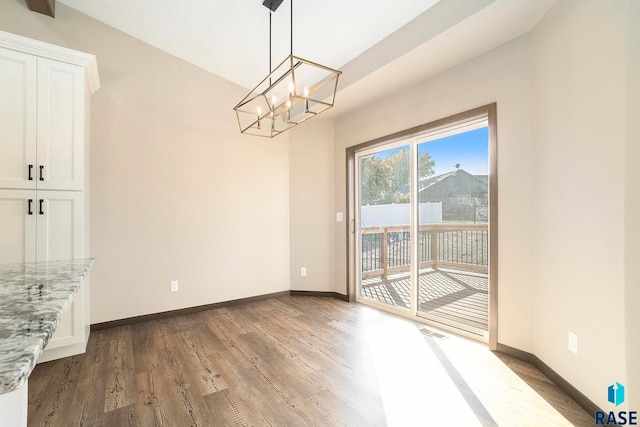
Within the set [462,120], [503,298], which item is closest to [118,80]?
[462,120]

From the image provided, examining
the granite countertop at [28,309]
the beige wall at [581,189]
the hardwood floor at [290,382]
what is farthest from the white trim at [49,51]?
the beige wall at [581,189]

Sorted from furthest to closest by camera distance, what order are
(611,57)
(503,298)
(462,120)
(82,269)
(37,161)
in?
(462,120) → (503,298) → (37,161) → (611,57) → (82,269)

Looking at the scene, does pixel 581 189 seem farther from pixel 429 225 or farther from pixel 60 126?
pixel 60 126

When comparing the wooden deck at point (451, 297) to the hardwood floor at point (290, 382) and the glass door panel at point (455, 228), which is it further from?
the hardwood floor at point (290, 382)

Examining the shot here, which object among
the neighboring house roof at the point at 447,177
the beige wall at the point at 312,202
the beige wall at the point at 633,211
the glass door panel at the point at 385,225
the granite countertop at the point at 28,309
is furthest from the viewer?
the beige wall at the point at 312,202

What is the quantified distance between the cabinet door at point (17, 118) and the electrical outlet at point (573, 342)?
13.2 feet

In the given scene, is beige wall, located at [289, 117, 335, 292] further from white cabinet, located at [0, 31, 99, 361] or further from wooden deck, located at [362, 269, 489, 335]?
white cabinet, located at [0, 31, 99, 361]

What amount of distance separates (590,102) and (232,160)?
3.44 metres

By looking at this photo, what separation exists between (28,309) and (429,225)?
3.05 metres

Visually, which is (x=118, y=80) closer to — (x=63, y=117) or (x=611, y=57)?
(x=63, y=117)

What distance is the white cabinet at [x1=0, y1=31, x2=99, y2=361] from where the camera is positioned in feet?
7.06

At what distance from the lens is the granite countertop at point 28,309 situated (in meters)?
0.45

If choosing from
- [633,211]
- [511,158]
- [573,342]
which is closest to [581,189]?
Answer: [633,211]

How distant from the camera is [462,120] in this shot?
2688 mm
